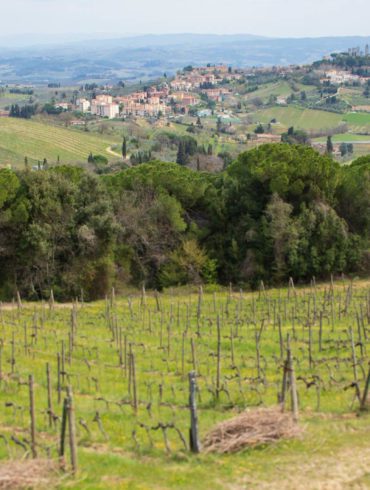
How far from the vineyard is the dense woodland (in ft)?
19.9

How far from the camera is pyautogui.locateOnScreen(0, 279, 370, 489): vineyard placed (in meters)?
10.4

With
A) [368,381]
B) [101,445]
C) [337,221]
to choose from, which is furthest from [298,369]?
[337,221]

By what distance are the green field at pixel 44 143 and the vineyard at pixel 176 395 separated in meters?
63.5

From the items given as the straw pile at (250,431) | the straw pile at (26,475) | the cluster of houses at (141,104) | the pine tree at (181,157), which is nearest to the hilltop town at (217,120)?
the pine tree at (181,157)

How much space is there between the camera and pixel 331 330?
2167 cm

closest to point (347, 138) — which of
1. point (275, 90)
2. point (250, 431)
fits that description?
point (275, 90)

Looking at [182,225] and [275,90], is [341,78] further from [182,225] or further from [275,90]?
[182,225]

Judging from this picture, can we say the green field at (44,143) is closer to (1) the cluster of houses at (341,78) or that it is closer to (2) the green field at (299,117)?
(2) the green field at (299,117)

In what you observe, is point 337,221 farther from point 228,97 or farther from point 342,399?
point 228,97

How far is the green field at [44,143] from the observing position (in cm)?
8984

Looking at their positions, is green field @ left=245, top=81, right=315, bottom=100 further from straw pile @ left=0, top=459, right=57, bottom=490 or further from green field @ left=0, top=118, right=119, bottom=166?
straw pile @ left=0, top=459, right=57, bottom=490

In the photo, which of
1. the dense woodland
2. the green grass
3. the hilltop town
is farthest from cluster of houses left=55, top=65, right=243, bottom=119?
the dense woodland

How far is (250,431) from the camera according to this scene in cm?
1108

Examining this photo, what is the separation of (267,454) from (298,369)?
6301 millimetres
